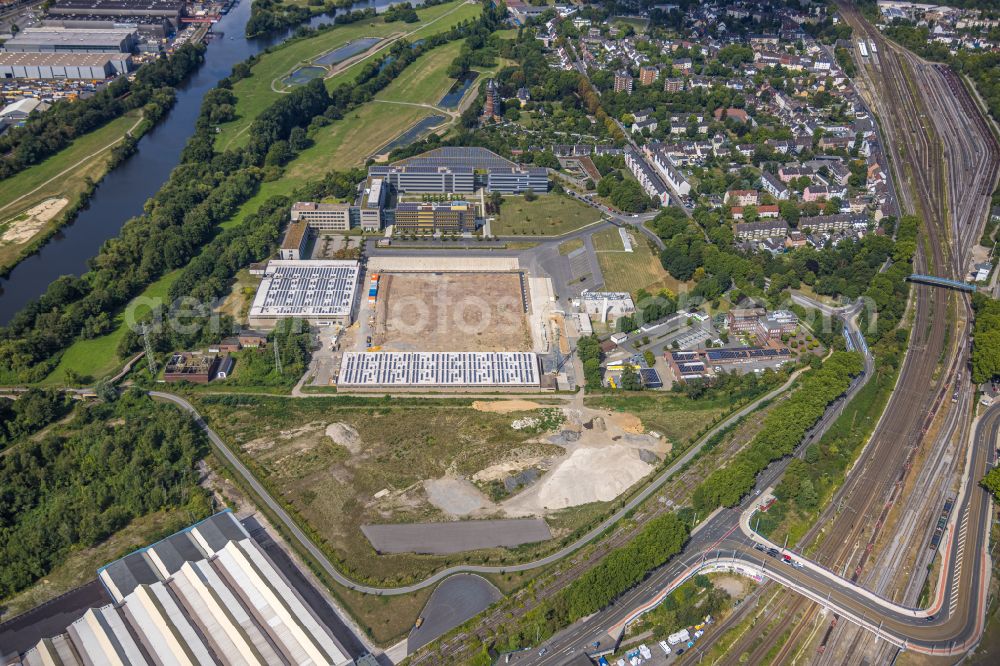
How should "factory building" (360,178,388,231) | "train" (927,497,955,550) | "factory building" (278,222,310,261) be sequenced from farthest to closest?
"factory building" (360,178,388,231), "factory building" (278,222,310,261), "train" (927,497,955,550)

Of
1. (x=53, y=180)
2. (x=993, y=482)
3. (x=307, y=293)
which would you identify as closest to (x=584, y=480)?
Result: (x=993, y=482)

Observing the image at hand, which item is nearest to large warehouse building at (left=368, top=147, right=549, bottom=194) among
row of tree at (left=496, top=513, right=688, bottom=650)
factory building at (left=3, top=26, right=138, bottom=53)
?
row of tree at (left=496, top=513, right=688, bottom=650)

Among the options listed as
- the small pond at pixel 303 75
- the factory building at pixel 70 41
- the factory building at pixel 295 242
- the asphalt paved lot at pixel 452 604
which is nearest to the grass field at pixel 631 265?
the factory building at pixel 295 242

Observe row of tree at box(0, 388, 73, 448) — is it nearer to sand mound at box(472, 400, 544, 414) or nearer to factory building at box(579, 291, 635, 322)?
sand mound at box(472, 400, 544, 414)

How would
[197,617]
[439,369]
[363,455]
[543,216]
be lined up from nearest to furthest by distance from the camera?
[197,617], [363,455], [439,369], [543,216]

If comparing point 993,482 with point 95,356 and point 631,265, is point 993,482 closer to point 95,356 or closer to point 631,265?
point 631,265

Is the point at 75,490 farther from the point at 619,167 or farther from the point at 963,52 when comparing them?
the point at 963,52
